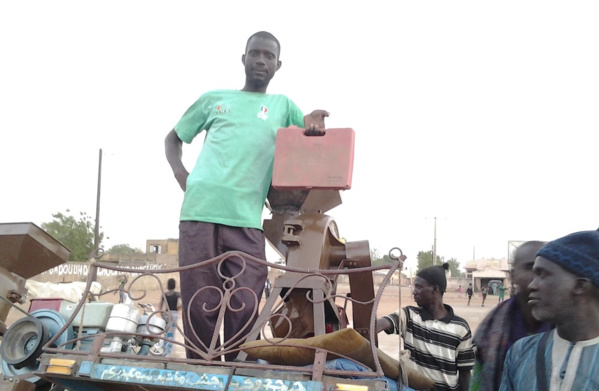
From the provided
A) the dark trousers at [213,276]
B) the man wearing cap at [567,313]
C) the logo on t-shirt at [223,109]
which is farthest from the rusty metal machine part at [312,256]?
the man wearing cap at [567,313]

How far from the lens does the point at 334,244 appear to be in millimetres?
3418

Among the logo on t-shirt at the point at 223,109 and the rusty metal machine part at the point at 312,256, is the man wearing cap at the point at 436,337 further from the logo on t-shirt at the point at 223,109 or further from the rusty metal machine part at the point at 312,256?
the logo on t-shirt at the point at 223,109

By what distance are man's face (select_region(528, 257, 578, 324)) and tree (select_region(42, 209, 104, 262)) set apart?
149 ft

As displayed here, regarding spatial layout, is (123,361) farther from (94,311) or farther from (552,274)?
(552,274)

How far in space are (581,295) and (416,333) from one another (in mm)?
1892

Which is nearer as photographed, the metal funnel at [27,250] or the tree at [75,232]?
the metal funnel at [27,250]

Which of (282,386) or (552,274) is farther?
(282,386)

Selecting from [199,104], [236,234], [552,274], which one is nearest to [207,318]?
[236,234]

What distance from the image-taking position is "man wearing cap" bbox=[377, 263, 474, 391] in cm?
353

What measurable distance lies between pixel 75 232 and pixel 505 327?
153 ft

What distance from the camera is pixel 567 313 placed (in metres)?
1.93

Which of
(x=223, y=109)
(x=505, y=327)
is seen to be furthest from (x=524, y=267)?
(x=223, y=109)

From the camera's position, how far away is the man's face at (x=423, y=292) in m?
3.89

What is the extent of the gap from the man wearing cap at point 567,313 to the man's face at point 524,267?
2.24ft
